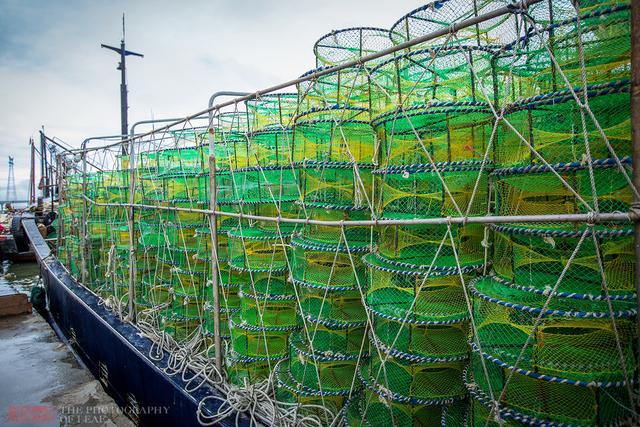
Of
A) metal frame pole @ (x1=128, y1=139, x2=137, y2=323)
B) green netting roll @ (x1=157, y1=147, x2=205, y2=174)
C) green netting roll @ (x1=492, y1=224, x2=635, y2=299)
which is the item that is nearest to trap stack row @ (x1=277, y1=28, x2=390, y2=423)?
green netting roll @ (x1=492, y1=224, x2=635, y2=299)

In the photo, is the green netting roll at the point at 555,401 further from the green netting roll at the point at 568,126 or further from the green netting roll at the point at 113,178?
the green netting roll at the point at 113,178

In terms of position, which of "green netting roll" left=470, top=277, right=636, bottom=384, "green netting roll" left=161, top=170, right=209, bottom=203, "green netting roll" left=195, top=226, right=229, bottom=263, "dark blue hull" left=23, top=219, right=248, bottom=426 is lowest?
"dark blue hull" left=23, top=219, right=248, bottom=426

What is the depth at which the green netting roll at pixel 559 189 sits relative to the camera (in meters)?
3.15

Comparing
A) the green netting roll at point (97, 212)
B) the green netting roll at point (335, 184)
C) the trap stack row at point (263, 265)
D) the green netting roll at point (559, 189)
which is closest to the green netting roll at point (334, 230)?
the green netting roll at point (335, 184)

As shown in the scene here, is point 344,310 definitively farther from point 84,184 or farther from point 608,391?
point 84,184

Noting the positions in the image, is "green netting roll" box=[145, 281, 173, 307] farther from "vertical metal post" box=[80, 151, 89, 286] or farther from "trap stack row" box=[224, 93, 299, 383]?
"vertical metal post" box=[80, 151, 89, 286]

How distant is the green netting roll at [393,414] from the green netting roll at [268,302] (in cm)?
Answer: 169

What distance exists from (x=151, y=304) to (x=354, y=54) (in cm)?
741

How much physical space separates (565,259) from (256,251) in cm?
477

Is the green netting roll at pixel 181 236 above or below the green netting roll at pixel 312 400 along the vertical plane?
above

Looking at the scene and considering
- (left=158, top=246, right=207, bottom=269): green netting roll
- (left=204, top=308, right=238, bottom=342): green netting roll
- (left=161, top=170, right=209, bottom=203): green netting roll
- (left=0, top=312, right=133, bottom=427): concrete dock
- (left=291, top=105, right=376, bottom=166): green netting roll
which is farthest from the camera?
(left=158, top=246, right=207, bottom=269): green netting roll

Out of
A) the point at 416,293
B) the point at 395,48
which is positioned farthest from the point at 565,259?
the point at 395,48

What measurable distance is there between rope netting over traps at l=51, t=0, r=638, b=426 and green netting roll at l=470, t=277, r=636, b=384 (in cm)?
2

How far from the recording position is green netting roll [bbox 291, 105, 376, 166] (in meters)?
5.42
